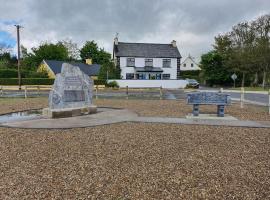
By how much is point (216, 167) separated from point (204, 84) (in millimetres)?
55299

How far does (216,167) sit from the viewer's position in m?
5.18

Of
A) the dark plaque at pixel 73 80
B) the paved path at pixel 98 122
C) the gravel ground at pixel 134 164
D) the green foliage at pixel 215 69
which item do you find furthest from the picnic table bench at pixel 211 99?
the green foliage at pixel 215 69

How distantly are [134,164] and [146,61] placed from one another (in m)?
45.0

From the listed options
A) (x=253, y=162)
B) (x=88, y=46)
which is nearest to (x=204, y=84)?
(x=88, y=46)

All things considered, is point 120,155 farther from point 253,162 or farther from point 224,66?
point 224,66

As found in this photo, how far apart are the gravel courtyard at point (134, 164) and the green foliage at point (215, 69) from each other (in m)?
45.1

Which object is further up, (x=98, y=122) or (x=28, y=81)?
(x=28, y=81)

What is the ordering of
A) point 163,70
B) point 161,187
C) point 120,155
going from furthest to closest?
point 163,70, point 120,155, point 161,187

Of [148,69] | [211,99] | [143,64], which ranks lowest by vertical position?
[211,99]

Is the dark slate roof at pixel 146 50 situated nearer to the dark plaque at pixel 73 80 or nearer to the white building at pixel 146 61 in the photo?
the white building at pixel 146 61

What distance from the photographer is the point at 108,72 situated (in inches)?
1731

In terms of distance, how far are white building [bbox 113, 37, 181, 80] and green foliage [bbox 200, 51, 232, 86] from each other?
592 centimetres

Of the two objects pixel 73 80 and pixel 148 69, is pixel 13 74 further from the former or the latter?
pixel 73 80

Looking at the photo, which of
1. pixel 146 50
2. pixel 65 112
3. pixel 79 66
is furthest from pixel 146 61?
pixel 65 112
